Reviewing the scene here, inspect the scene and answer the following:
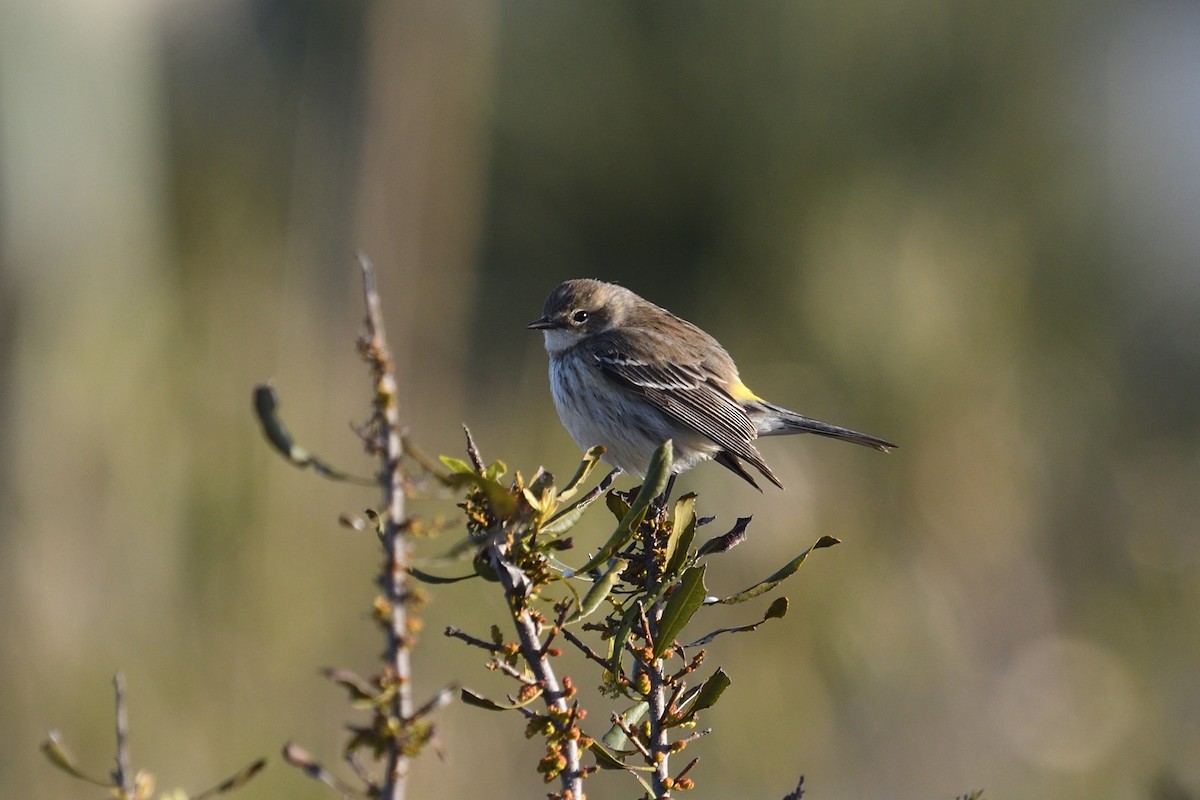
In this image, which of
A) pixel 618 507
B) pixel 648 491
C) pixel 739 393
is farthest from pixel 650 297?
pixel 648 491

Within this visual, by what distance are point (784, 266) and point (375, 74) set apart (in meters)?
3.68

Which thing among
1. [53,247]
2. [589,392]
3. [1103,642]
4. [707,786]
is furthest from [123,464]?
[1103,642]

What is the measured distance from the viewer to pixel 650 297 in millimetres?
10641

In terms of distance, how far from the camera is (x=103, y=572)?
4.75 m

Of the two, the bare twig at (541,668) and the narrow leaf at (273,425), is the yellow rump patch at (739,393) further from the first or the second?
the narrow leaf at (273,425)

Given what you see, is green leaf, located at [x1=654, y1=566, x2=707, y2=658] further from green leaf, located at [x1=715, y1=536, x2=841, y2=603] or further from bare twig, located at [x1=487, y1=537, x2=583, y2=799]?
bare twig, located at [x1=487, y1=537, x2=583, y2=799]

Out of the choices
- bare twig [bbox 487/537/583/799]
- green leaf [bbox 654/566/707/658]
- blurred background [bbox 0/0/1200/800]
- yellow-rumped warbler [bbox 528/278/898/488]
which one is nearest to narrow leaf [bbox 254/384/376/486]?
bare twig [bbox 487/537/583/799]

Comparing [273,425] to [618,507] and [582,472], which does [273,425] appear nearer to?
[582,472]

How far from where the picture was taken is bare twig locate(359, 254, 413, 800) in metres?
0.85

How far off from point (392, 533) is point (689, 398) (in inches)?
139

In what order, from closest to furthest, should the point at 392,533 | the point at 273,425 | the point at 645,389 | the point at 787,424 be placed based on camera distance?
the point at 392,533 → the point at 273,425 → the point at 645,389 → the point at 787,424

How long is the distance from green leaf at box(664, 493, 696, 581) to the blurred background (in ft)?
3.09

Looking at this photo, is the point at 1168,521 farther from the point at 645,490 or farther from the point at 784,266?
the point at 645,490

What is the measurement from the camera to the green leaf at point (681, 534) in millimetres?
1487
